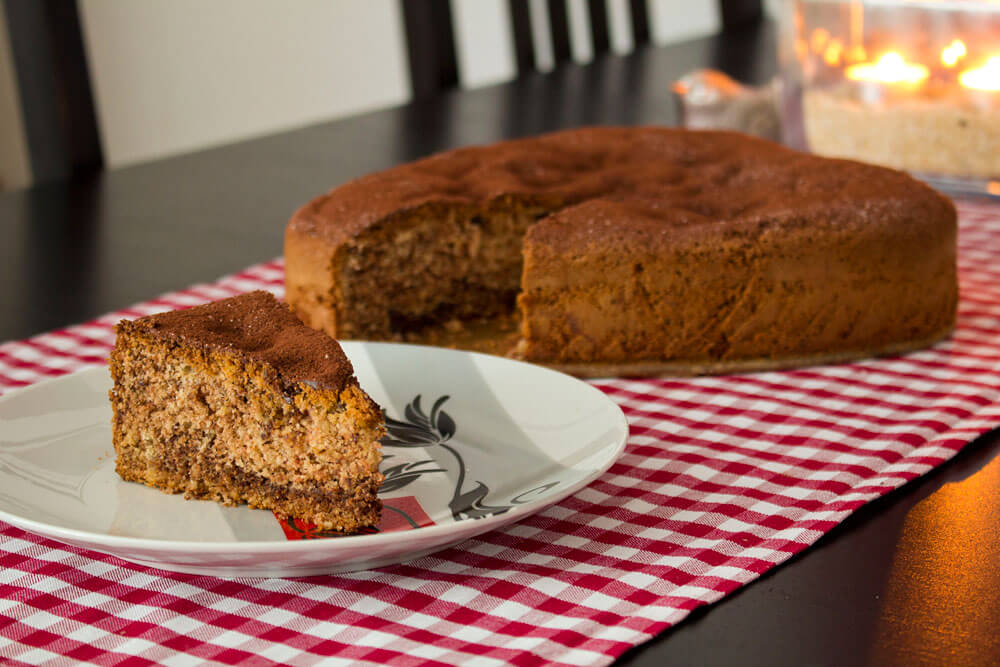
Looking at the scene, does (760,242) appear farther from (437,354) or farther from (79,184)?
(79,184)

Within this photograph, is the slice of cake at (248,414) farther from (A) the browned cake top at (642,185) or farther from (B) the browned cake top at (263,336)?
(A) the browned cake top at (642,185)

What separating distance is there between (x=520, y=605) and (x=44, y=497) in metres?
0.56

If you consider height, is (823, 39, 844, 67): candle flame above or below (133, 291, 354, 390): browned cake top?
above

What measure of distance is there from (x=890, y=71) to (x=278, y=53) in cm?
540

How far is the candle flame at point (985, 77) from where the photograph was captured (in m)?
2.53

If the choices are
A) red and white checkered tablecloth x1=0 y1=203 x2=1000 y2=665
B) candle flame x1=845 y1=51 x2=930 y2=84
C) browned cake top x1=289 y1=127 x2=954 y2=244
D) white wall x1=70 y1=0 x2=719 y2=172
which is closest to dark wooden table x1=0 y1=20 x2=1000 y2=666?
red and white checkered tablecloth x1=0 y1=203 x2=1000 y2=665

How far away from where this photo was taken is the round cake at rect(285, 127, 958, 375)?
74.9 inches

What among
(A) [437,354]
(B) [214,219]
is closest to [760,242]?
(A) [437,354]

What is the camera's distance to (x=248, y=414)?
1354mm

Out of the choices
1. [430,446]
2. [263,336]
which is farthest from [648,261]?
[263,336]

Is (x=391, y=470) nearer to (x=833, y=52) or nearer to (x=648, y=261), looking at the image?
(x=648, y=261)

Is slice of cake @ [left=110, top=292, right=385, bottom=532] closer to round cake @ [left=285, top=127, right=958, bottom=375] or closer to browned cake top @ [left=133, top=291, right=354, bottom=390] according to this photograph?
browned cake top @ [left=133, top=291, right=354, bottom=390]

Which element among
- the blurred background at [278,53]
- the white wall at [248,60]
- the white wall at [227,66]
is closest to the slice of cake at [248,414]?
the blurred background at [278,53]

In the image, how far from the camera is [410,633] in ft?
3.77
